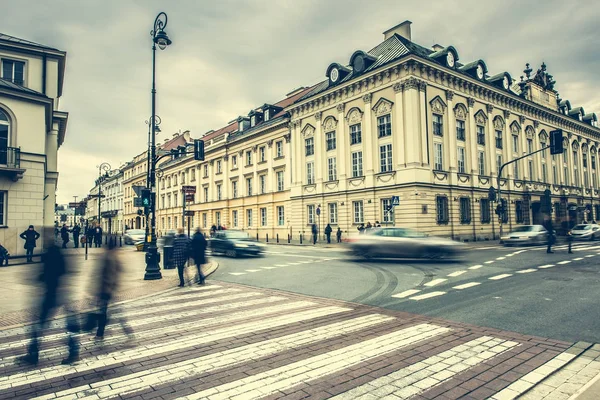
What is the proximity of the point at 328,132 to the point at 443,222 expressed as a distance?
12540 millimetres

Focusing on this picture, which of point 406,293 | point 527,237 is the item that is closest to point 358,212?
point 527,237

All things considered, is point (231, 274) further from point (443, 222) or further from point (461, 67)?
point (461, 67)

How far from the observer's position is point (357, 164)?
32781mm

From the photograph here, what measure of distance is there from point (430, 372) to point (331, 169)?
1229 inches

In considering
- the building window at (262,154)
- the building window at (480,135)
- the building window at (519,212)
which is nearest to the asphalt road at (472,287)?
the building window at (480,135)

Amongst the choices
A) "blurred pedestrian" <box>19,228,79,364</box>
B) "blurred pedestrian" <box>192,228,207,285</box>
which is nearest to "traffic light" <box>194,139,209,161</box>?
"blurred pedestrian" <box>192,228,207,285</box>

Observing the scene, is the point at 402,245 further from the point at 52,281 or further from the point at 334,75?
the point at 334,75

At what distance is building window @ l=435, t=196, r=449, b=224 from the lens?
29.6m

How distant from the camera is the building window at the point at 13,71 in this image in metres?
24.3

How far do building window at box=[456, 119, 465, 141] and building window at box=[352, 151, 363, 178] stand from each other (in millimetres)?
8052

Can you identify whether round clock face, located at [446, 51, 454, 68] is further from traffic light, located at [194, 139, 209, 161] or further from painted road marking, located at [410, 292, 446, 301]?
painted road marking, located at [410, 292, 446, 301]

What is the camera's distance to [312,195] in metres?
36.2

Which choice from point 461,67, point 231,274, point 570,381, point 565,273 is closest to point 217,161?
point 461,67

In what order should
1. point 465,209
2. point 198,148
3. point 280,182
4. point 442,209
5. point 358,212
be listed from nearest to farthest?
1. point 198,148
2. point 442,209
3. point 465,209
4. point 358,212
5. point 280,182
